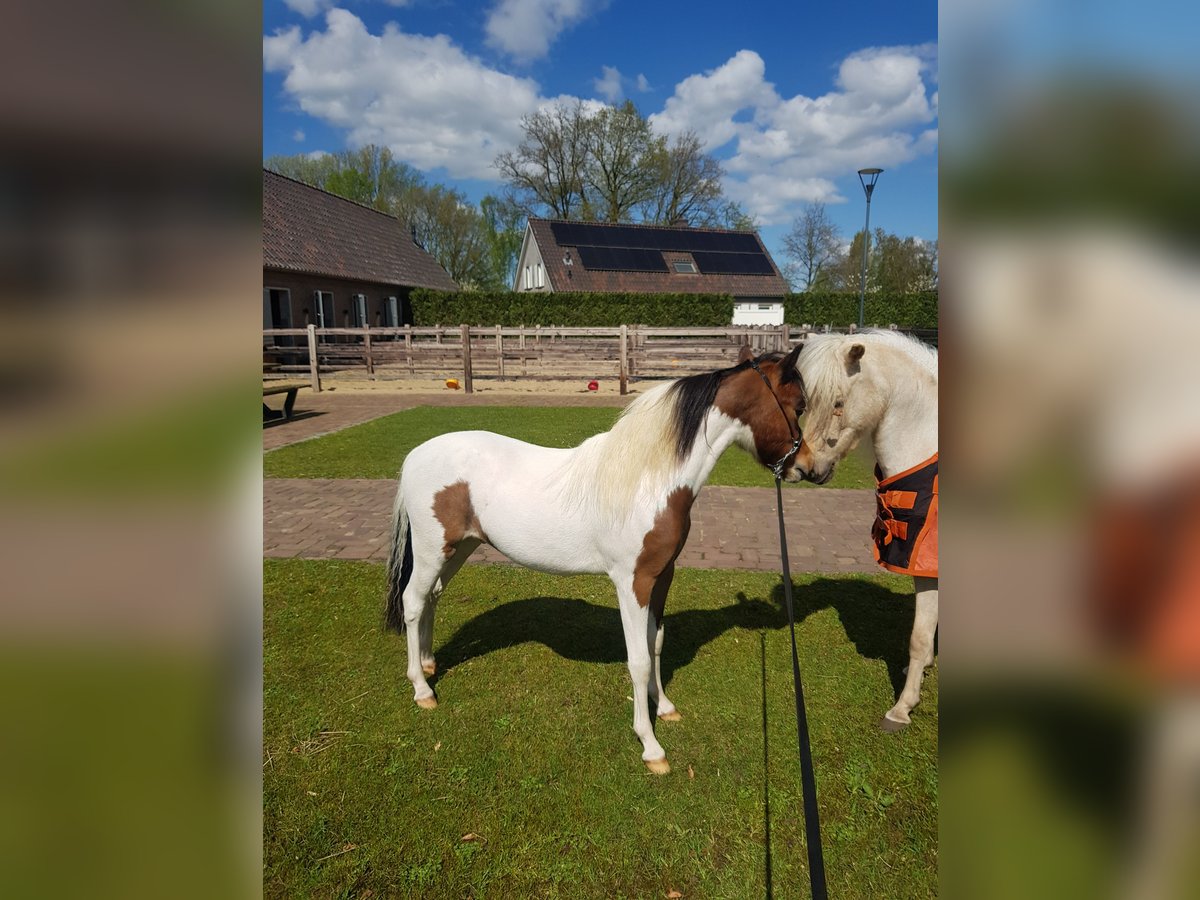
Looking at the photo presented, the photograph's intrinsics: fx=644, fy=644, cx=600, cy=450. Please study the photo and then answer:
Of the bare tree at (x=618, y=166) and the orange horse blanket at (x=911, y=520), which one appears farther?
the bare tree at (x=618, y=166)

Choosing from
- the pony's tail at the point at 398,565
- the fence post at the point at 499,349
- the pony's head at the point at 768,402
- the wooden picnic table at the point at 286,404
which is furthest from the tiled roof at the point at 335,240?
the pony's head at the point at 768,402

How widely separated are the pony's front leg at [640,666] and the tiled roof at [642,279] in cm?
3159

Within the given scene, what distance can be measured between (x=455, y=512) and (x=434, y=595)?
0.66 meters

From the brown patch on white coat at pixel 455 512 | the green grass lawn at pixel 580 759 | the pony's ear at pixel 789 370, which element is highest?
the pony's ear at pixel 789 370

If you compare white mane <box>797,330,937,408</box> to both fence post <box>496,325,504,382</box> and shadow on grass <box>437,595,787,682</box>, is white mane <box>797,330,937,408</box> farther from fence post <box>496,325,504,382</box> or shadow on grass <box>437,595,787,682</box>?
fence post <box>496,325,504,382</box>

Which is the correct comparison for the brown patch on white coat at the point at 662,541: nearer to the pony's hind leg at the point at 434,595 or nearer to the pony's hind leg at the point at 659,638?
the pony's hind leg at the point at 659,638

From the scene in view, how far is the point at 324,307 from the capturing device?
902 inches

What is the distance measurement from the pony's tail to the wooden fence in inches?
523

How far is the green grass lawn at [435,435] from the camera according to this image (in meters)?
8.48

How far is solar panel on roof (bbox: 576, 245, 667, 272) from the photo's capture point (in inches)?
1366

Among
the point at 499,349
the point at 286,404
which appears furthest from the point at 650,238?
the point at 286,404
